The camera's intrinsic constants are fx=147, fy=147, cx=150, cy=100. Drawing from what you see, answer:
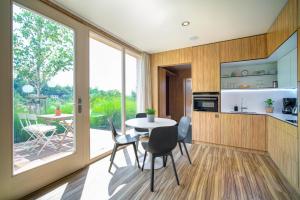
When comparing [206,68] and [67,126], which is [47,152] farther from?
[206,68]

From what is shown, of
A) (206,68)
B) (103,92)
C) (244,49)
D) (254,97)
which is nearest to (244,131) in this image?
(254,97)

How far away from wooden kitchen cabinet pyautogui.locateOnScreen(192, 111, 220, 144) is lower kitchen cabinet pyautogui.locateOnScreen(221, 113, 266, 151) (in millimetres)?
136

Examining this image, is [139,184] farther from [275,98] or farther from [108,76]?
[275,98]

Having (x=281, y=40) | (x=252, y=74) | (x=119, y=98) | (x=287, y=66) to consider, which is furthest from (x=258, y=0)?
(x=119, y=98)

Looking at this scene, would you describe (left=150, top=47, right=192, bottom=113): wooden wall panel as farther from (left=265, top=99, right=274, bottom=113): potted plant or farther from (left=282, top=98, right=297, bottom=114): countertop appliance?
(left=282, top=98, right=297, bottom=114): countertop appliance

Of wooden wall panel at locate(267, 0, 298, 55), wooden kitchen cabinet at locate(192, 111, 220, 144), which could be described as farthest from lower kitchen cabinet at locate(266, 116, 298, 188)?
wooden wall panel at locate(267, 0, 298, 55)

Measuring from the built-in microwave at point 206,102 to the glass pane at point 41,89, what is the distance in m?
3.00

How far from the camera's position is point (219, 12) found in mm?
2404

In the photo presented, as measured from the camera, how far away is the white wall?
3.33m

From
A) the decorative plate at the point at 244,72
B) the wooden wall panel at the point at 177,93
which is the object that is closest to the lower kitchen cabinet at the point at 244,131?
the decorative plate at the point at 244,72

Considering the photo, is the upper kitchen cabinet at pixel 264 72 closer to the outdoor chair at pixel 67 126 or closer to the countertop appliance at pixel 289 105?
the countertop appliance at pixel 289 105

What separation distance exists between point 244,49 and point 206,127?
6.77 feet

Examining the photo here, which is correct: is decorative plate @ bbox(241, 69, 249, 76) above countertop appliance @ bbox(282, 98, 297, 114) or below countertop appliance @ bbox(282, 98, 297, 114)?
above

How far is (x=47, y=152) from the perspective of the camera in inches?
89.4
